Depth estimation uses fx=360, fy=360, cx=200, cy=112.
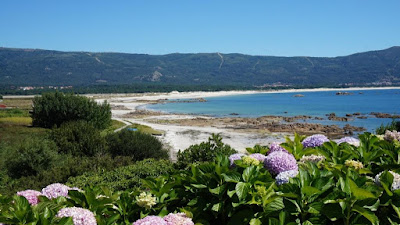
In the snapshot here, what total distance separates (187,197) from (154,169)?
5745mm

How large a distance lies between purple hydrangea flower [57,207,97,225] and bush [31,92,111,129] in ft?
90.5

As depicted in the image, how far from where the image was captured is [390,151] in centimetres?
325

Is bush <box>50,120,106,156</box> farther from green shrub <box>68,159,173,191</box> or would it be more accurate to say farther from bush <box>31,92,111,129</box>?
bush <box>31,92,111,129</box>

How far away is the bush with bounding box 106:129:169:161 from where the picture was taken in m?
15.7

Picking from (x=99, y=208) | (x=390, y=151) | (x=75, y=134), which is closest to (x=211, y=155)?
(x=390, y=151)

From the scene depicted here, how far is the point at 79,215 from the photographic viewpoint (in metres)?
2.20

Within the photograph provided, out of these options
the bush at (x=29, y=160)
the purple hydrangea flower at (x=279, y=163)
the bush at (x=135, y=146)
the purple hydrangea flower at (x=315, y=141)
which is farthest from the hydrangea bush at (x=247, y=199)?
the bush at (x=135, y=146)

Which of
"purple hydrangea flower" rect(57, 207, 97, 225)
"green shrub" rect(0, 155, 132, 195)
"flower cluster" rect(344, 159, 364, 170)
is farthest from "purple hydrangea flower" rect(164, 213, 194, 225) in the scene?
"green shrub" rect(0, 155, 132, 195)

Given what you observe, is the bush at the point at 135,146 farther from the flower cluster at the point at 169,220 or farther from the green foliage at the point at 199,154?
the flower cluster at the point at 169,220

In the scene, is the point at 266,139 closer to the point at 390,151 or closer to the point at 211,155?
the point at 211,155

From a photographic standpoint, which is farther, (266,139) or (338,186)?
(266,139)

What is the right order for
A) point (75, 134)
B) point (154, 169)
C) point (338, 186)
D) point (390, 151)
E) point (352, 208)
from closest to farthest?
point (352, 208) < point (338, 186) < point (390, 151) < point (154, 169) < point (75, 134)

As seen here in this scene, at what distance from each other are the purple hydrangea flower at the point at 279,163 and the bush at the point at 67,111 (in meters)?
27.4

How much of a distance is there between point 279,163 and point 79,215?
149cm
